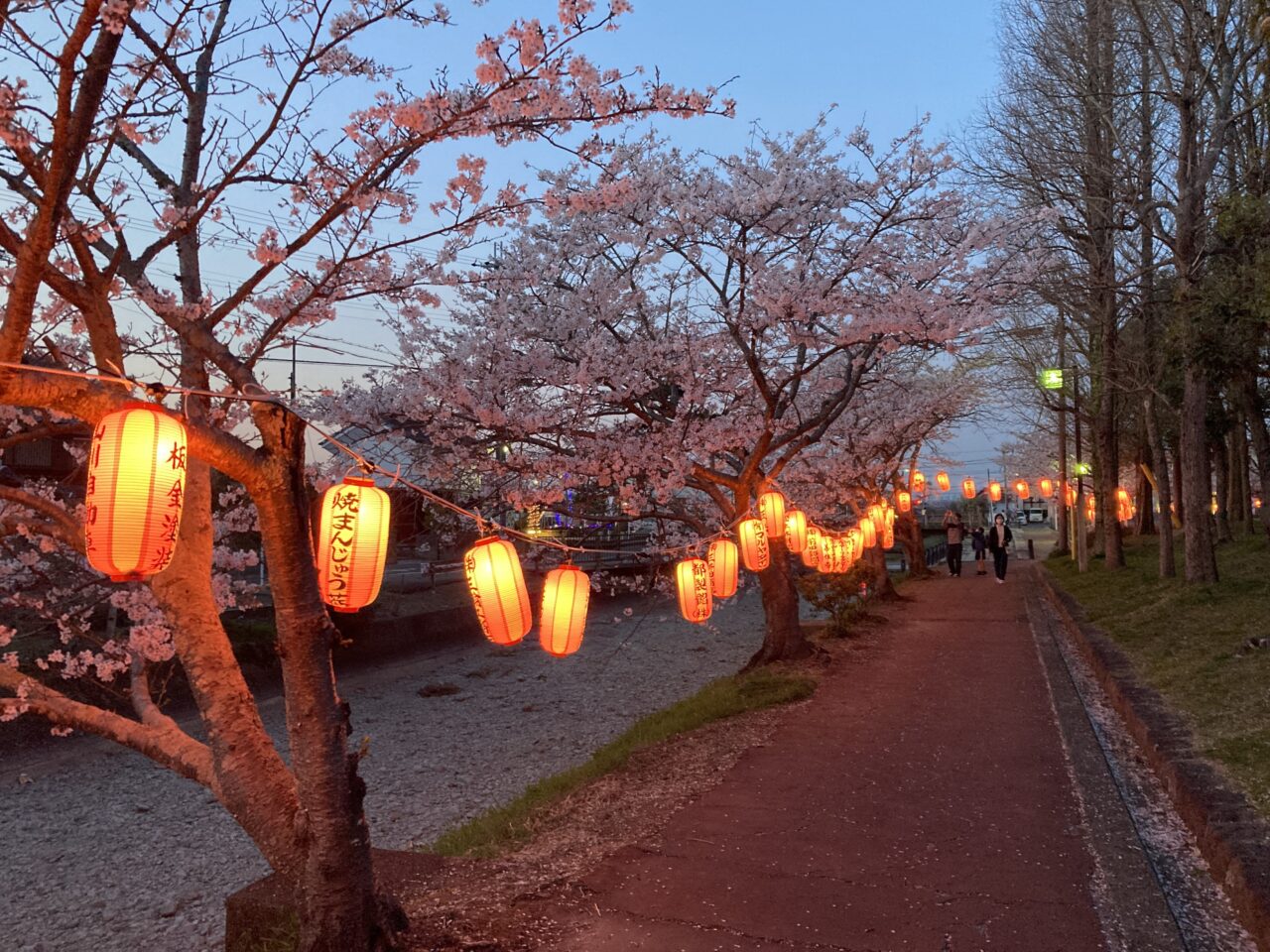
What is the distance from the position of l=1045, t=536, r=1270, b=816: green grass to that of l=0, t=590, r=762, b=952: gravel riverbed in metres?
7.53

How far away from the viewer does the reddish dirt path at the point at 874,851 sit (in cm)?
479

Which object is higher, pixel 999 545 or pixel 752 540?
pixel 752 540

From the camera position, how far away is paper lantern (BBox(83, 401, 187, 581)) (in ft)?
13.3

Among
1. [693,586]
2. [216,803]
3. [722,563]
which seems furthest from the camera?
[722,563]

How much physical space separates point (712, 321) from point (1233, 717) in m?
8.00

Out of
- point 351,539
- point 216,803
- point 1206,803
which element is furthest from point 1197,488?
point 216,803

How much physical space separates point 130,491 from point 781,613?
11.9 meters

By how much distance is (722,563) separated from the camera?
12781mm

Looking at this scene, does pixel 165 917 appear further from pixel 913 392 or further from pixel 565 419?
pixel 913 392

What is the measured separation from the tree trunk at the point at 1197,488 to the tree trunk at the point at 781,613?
7.07 metres

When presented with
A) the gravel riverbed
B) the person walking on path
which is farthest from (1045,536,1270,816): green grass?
the person walking on path

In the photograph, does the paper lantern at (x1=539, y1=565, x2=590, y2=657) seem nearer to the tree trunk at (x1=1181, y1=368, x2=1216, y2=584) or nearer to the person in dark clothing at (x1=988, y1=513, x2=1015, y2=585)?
the tree trunk at (x1=1181, y1=368, x2=1216, y2=584)

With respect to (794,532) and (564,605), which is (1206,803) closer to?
(564,605)

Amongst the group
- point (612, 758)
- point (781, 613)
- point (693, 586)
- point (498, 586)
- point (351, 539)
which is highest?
point (351, 539)
